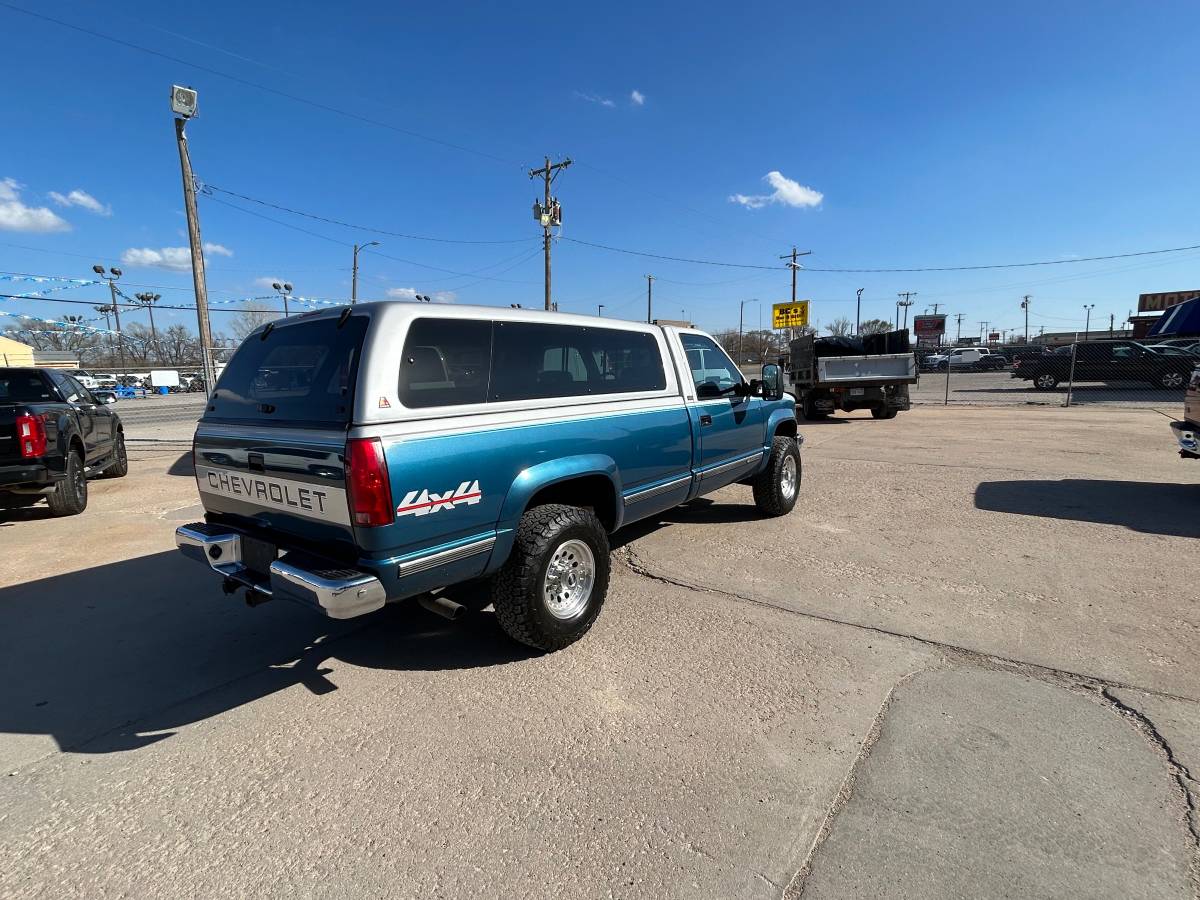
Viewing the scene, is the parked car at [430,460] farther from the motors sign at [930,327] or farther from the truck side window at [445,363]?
the motors sign at [930,327]

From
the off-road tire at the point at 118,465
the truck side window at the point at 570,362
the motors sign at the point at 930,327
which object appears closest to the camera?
the truck side window at the point at 570,362

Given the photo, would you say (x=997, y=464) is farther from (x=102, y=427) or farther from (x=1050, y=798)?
(x=102, y=427)

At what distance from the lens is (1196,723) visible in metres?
2.66

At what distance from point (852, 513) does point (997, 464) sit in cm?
378

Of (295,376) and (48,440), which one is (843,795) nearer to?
(295,376)

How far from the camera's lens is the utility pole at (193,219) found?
37.5 feet

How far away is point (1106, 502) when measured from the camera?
6.36m

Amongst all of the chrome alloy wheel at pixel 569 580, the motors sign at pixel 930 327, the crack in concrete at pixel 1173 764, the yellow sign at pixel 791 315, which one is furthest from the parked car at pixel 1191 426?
the yellow sign at pixel 791 315

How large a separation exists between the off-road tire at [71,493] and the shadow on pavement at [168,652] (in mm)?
2498

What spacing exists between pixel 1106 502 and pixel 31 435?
35.9 ft

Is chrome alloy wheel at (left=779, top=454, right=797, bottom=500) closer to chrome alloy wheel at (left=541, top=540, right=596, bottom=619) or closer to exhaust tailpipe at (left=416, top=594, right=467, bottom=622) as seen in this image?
chrome alloy wheel at (left=541, top=540, right=596, bottom=619)

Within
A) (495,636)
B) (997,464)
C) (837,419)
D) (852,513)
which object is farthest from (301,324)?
(837,419)

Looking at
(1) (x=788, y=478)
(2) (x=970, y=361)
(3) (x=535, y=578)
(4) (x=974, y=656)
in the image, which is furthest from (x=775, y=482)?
(2) (x=970, y=361)

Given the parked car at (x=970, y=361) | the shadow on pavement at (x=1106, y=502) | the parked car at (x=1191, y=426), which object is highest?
the parked car at (x=970, y=361)
